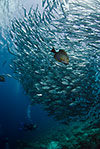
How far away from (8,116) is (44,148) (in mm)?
36305

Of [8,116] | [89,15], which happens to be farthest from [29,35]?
[8,116]

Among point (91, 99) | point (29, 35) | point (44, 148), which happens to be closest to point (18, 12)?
point (29, 35)

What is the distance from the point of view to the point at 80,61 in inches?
174

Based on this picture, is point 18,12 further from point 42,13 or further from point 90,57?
point 90,57

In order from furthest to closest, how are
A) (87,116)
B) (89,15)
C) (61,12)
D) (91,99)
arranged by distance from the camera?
(87,116), (91,99), (61,12), (89,15)

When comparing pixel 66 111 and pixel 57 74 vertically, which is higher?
pixel 57 74

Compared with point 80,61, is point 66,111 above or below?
below

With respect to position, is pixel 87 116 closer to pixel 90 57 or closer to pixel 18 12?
pixel 90 57

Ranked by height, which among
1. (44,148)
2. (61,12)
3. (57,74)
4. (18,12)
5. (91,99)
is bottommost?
(44,148)

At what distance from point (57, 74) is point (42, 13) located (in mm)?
2285

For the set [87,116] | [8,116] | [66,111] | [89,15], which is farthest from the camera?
[8,116]

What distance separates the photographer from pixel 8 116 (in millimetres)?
40531

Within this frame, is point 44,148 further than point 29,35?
Yes

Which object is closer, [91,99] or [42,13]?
[42,13]
